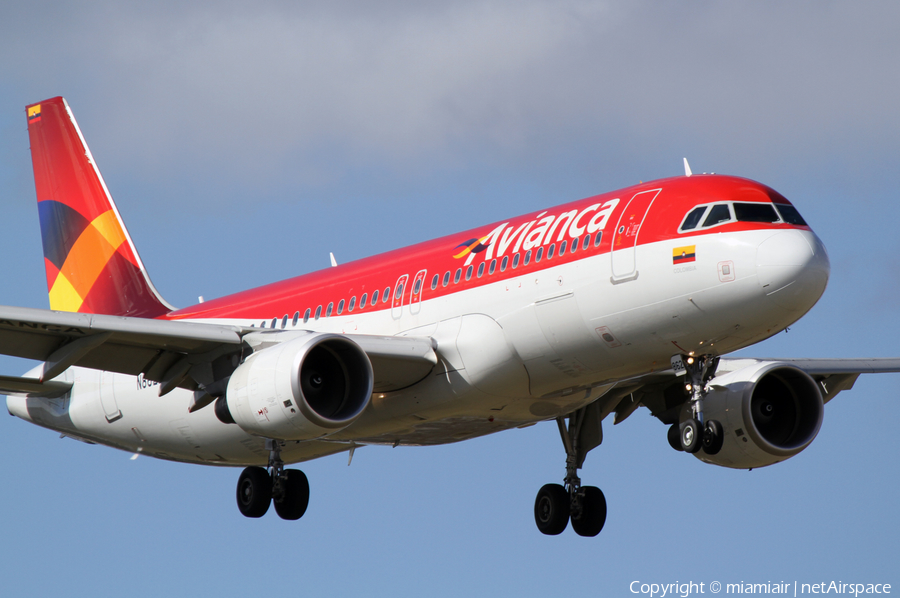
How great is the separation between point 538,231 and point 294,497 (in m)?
9.33

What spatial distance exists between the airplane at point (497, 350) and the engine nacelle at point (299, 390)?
4 centimetres

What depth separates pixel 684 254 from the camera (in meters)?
19.9

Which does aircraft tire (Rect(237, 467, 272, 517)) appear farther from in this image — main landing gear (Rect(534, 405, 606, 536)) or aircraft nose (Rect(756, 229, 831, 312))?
aircraft nose (Rect(756, 229, 831, 312))

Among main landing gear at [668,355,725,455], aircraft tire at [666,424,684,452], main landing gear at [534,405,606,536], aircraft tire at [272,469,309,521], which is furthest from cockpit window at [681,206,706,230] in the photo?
aircraft tire at [272,469,309,521]

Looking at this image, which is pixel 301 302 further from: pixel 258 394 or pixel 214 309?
pixel 258 394

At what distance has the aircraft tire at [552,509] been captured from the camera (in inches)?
1076

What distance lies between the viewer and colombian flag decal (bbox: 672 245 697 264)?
19.9m

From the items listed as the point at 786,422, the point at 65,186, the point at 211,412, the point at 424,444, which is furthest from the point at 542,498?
the point at 65,186

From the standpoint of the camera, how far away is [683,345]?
20.6 metres

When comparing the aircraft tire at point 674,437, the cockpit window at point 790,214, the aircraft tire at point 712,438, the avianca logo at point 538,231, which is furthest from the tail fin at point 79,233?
the cockpit window at point 790,214

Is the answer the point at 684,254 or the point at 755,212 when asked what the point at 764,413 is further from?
the point at 684,254

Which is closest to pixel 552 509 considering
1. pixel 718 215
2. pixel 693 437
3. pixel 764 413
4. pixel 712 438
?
pixel 764 413

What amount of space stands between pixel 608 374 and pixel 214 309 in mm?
11488

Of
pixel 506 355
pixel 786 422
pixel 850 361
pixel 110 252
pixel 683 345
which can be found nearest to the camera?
pixel 683 345
